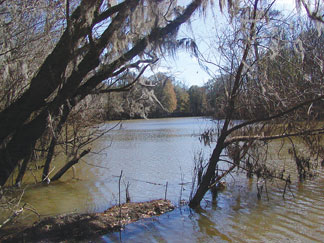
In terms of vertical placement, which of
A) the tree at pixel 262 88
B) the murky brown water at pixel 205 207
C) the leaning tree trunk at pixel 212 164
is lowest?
the murky brown water at pixel 205 207

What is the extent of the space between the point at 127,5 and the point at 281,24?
2.61 meters

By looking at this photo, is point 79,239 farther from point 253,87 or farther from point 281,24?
point 281,24

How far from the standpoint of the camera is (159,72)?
6.57 meters

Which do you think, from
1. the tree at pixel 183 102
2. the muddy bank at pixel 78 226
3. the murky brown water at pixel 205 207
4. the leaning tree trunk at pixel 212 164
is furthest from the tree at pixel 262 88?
the tree at pixel 183 102

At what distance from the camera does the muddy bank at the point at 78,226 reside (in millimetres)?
4414

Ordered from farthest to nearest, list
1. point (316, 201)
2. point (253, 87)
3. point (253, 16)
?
1. point (316, 201)
2. point (253, 87)
3. point (253, 16)

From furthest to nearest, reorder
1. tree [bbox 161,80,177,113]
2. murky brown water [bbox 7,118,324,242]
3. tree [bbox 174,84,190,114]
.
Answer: tree [bbox 174,84,190,114], tree [bbox 161,80,177,113], murky brown water [bbox 7,118,324,242]

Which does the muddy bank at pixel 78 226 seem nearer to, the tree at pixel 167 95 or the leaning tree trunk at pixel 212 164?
the leaning tree trunk at pixel 212 164

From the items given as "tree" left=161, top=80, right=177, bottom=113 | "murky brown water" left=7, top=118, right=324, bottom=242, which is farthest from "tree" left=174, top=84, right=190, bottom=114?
"murky brown water" left=7, top=118, right=324, bottom=242

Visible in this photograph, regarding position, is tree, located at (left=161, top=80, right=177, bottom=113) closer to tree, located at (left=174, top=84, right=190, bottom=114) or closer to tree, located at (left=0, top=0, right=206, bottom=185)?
tree, located at (left=0, top=0, right=206, bottom=185)

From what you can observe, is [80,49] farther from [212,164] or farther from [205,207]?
[205,207]

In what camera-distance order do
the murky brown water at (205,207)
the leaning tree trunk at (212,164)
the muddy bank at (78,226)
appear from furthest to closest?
the leaning tree trunk at (212,164) < the murky brown water at (205,207) < the muddy bank at (78,226)

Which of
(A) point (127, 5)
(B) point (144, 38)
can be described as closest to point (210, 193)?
(B) point (144, 38)

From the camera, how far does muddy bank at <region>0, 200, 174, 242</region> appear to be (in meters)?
4.41
